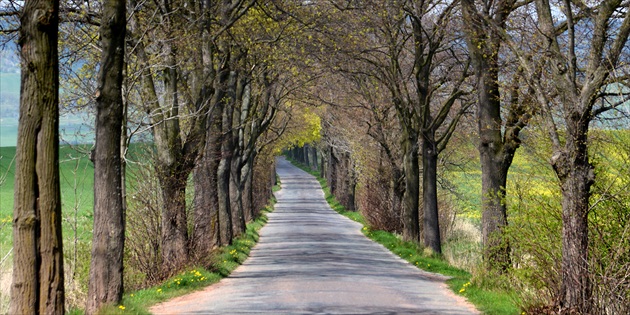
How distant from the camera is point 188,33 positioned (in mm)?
22266

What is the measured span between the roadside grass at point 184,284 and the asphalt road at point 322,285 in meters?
0.26

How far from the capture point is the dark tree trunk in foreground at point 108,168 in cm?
1362

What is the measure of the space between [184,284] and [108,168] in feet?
18.4

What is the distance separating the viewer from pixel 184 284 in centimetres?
1881

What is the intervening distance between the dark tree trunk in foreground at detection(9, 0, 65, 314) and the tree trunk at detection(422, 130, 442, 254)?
21.1 metres

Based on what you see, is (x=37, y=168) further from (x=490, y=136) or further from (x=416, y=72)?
(x=416, y=72)

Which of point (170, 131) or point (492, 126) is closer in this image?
point (492, 126)

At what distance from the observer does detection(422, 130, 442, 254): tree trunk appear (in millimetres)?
30016

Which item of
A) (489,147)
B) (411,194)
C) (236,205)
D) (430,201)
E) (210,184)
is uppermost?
(489,147)

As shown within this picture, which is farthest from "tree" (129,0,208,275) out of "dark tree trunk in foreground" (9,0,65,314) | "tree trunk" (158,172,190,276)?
"dark tree trunk in foreground" (9,0,65,314)

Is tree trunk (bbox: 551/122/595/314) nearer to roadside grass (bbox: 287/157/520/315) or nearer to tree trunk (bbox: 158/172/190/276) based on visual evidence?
roadside grass (bbox: 287/157/520/315)

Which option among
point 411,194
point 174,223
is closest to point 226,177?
point 411,194

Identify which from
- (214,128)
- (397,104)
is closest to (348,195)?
(397,104)

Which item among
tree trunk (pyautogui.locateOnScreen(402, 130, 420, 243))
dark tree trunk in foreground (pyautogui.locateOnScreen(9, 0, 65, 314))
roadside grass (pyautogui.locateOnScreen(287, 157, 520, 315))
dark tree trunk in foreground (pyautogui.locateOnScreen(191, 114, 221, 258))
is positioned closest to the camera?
dark tree trunk in foreground (pyautogui.locateOnScreen(9, 0, 65, 314))
